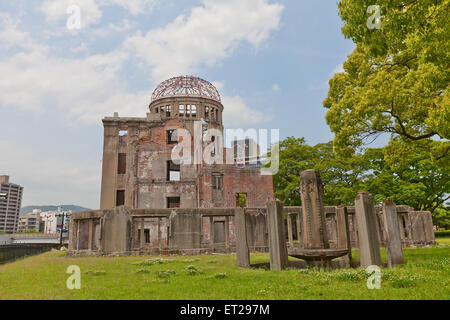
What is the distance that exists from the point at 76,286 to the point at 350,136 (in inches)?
523

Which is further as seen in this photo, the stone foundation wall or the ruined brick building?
the ruined brick building

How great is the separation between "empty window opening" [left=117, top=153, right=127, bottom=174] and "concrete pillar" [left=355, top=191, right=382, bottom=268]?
29060mm

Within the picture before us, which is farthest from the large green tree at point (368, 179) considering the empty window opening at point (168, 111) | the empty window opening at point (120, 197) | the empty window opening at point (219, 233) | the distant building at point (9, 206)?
the distant building at point (9, 206)

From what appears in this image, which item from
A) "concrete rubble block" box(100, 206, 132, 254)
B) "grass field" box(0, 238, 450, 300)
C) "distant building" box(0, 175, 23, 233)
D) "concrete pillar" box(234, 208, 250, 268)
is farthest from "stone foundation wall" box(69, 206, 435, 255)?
"distant building" box(0, 175, 23, 233)

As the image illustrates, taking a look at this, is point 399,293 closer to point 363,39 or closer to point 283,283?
point 283,283

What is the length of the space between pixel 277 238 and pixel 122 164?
2801cm

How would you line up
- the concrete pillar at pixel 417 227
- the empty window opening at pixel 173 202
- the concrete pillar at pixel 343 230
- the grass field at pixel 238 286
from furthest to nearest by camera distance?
1. the empty window opening at pixel 173 202
2. the concrete pillar at pixel 417 227
3. the concrete pillar at pixel 343 230
4. the grass field at pixel 238 286

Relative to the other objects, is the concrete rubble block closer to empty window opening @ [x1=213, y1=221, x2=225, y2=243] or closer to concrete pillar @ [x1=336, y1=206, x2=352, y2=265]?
empty window opening @ [x1=213, y1=221, x2=225, y2=243]

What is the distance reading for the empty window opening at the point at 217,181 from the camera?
31125mm

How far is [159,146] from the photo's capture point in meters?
34.3

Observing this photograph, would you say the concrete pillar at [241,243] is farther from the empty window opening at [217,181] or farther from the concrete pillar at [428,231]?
the empty window opening at [217,181]

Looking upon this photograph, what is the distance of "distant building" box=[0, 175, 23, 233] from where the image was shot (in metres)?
140

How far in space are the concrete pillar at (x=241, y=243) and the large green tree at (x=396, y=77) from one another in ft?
22.6
